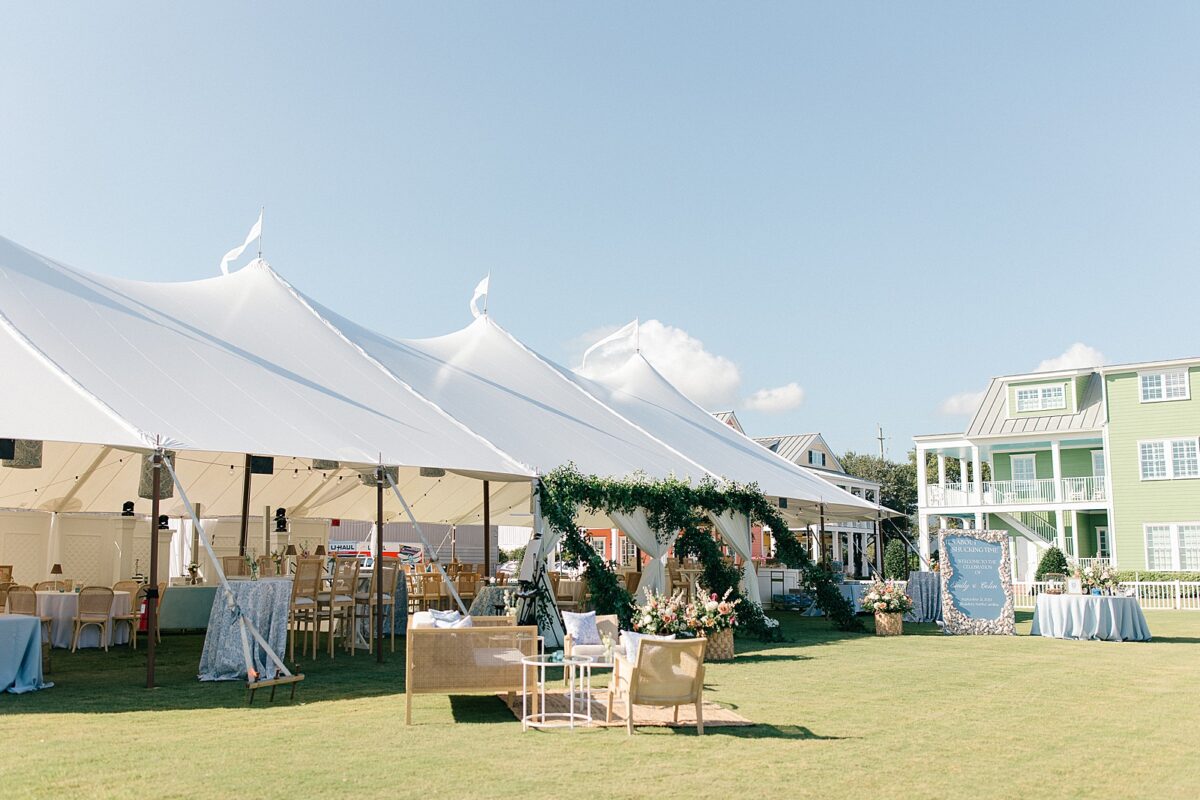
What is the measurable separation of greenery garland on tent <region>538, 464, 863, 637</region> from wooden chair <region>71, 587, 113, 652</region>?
4.98 metres

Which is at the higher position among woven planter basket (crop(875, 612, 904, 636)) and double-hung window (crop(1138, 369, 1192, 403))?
double-hung window (crop(1138, 369, 1192, 403))

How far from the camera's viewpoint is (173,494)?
1606cm

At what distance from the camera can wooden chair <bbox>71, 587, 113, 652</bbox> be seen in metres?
10.9

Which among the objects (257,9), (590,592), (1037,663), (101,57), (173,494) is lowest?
(1037,663)

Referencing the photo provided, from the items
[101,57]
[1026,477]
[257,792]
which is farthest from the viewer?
[1026,477]

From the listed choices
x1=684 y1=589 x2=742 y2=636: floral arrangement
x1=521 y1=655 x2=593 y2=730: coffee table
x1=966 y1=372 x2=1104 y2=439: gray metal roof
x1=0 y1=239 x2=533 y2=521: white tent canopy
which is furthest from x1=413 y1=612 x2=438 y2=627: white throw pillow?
x1=966 y1=372 x2=1104 y2=439: gray metal roof

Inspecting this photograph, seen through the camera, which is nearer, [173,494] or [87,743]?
[87,743]

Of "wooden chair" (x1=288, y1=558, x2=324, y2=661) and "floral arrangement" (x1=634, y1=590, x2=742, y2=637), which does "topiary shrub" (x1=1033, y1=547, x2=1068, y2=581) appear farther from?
"wooden chair" (x1=288, y1=558, x2=324, y2=661)

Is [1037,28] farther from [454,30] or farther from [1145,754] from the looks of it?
[1145,754]

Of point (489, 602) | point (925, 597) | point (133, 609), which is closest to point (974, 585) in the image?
point (925, 597)

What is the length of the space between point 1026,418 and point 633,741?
1008 inches

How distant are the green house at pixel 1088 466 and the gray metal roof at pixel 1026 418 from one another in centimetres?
3

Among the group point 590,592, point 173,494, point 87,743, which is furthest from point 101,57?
point 173,494

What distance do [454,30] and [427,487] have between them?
8738mm
